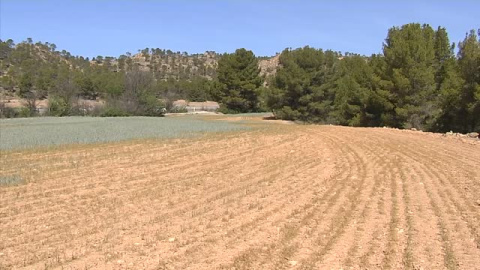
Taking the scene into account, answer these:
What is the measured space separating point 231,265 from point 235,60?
2643 inches

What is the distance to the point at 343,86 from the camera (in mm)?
48594

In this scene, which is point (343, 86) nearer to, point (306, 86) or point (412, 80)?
point (306, 86)

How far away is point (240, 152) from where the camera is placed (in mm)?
19766

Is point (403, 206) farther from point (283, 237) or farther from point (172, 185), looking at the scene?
point (172, 185)

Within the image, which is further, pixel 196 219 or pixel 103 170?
pixel 103 170

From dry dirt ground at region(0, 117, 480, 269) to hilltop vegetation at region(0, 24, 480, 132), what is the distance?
17.1m

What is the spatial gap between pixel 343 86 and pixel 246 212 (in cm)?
4125

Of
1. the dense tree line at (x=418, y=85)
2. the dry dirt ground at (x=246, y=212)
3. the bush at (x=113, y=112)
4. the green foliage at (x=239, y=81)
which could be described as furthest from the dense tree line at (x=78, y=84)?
the dry dirt ground at (x=246, y=212)

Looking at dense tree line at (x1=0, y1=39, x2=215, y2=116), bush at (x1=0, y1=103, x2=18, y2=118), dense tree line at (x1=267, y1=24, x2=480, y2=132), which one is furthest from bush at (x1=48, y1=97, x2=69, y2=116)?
dense tree line at (x1=267, y1=24, x2=480, y2=132)

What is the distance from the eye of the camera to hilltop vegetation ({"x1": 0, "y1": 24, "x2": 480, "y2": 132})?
3384 centimetres

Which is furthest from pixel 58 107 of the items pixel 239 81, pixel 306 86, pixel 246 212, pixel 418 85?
pixel 246 212

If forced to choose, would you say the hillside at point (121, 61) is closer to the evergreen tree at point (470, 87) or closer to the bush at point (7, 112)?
the bush at point (7, 112)

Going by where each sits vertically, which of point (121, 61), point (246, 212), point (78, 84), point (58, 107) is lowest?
point (246, 212)

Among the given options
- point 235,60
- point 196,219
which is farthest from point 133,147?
point 235,60
